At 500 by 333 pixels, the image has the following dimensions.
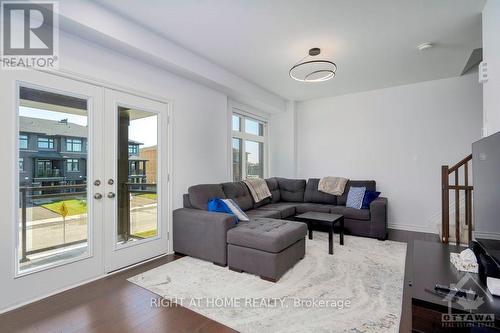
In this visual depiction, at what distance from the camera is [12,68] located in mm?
2045

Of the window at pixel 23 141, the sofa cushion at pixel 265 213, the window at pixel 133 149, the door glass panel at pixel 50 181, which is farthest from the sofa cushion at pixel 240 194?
the window at pixel 23 141

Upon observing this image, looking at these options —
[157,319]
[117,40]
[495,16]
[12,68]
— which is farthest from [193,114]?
[495,16]

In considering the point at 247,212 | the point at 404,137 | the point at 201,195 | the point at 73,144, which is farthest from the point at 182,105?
the point at 404,137

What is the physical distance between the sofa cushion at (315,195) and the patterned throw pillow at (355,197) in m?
0.37

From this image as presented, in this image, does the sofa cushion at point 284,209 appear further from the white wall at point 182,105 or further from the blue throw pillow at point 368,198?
the blue throw pillow at point 368,198

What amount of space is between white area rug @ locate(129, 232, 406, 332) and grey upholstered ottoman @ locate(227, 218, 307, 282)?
92 mm

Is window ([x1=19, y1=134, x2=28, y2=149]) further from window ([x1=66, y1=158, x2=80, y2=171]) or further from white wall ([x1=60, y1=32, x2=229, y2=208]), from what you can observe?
white wall ([x1=60, y1=32, x2=229, y2=208])

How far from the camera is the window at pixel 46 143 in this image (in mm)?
2250

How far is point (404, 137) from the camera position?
4570mm

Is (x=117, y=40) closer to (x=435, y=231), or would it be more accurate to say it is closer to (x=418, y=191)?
(x=418, y=191)

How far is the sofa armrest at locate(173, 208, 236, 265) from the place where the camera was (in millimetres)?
2846

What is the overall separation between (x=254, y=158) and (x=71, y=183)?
377 centimetres

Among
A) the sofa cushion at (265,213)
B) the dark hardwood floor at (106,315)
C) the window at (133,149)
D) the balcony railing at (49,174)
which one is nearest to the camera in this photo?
the dark hardwood floor at (106,315)

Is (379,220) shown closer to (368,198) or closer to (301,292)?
(368,198)
